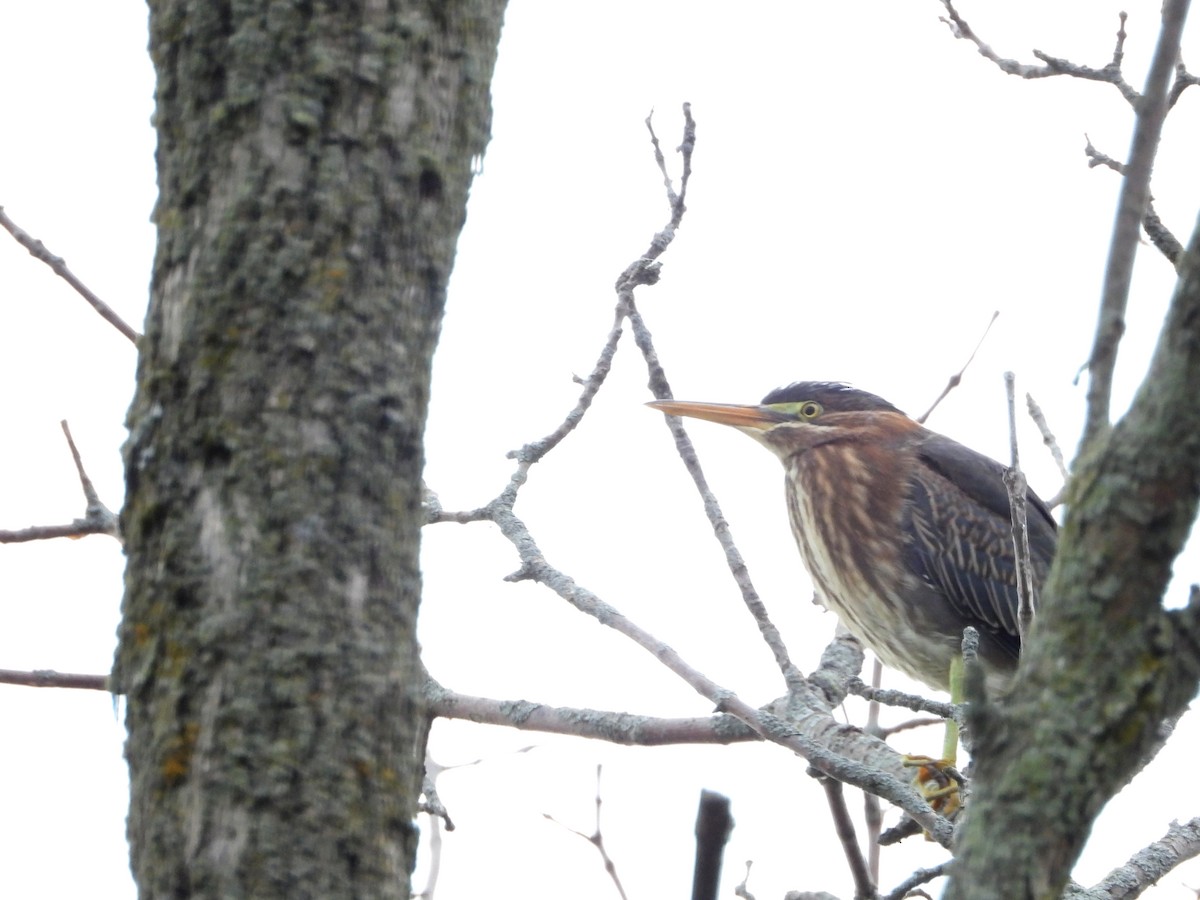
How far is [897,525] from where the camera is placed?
217 inches

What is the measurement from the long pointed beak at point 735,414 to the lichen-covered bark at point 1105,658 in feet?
15.1

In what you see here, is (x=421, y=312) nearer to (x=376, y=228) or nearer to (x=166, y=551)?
(x=376, y=228)

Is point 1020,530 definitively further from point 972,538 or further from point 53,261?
point 972,538

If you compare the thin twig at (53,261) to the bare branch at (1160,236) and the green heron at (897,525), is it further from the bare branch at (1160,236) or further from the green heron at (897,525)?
the green heron at (897,525)

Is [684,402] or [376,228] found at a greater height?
[684,402]

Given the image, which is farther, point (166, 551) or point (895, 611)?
point (895, 611)

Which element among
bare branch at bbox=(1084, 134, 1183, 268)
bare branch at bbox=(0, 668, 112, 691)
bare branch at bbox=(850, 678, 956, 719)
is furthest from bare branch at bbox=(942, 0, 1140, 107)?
bare branch at bbox=(0, 668, 112, 691)

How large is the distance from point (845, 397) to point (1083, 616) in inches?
205

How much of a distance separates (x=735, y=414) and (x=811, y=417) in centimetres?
38

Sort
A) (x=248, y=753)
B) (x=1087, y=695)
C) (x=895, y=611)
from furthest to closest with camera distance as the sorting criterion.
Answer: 1. (x=895, y=611)
2. (x=248, y=753)
3. (x=1087, y=695)

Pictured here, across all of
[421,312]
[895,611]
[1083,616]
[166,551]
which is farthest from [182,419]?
[895,611]

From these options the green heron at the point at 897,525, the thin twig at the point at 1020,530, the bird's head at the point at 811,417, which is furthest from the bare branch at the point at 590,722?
the bird's head at the point at 811,417

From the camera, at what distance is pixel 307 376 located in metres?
1.38

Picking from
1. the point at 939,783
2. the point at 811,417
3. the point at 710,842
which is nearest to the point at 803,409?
the point at 811,417
